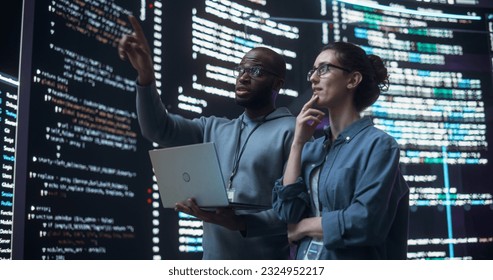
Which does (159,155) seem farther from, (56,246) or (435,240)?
(435,240)

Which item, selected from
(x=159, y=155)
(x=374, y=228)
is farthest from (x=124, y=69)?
(x=374, y=228)

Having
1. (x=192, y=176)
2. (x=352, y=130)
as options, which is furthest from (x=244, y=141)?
(x=352, y=130)

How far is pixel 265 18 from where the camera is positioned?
2.27 meters

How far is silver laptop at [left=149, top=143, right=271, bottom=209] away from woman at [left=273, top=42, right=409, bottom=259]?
0.13 meters

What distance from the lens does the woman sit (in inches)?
47.1

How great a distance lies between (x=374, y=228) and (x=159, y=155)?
20.5 inches

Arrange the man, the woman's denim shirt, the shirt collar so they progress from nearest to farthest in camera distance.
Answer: the woman's denim shirt, the shirt collar, the man

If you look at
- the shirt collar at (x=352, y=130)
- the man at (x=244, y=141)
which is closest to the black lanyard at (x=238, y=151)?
the man at (x=244, y=141)

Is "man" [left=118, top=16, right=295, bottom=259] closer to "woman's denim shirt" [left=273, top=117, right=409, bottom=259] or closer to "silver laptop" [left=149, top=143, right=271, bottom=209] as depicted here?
"silver laptop" [left=149, top=143, right=271, bottom=209]

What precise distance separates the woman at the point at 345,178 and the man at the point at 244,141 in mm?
145

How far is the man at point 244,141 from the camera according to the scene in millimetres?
1479

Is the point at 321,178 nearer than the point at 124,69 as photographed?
Yes

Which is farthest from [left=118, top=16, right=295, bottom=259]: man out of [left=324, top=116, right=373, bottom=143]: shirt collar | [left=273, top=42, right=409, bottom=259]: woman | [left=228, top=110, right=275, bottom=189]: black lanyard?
[left=324, top=116, right=373, bottom=143]: shirt collar

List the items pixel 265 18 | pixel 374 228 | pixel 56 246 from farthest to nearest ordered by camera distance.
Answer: pixel 265 18 → pixel 56 246 → pixel 374 228
